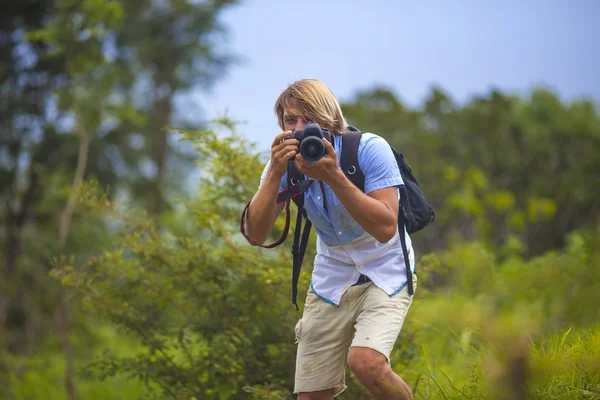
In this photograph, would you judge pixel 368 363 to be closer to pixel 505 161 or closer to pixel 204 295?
pixel 204 295

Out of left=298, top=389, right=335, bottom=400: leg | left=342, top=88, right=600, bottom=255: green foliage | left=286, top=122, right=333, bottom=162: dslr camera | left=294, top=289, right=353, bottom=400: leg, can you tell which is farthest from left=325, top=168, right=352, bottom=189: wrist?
left=342, top=88, right=600, bottom=255: green foliage

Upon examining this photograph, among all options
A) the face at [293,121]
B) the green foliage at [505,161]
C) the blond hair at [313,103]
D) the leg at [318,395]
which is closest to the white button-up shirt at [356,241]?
the blond hair at [313,103]

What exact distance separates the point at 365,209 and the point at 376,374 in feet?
2.38

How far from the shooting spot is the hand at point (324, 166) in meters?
3.04

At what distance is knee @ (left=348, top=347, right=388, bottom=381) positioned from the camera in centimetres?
317

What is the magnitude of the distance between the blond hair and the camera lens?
1.15ft

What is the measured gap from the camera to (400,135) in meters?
23.2

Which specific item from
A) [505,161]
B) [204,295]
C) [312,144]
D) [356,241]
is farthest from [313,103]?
[505,161]

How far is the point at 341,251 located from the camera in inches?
138

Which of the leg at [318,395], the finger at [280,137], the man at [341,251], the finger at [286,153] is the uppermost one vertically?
the finger at [280,137]

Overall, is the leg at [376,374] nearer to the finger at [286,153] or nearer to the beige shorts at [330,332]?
the beige shorts at [330,332]

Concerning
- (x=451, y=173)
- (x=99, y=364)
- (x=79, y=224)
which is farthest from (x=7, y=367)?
(x=451, y=173)

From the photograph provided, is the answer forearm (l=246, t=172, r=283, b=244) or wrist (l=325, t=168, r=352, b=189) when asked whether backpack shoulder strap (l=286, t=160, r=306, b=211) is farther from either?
wrist (l=325, t=168, r=352, b=189)

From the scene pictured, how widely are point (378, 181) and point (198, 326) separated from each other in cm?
200
